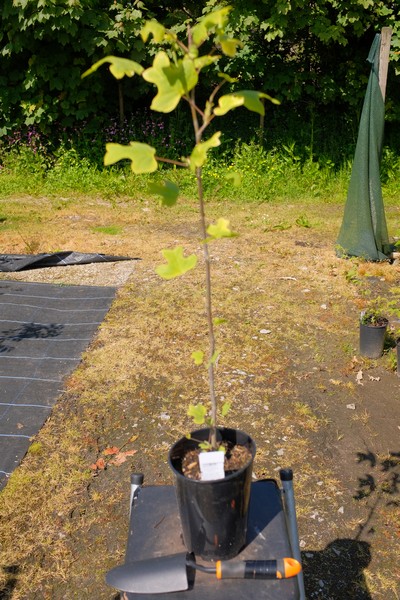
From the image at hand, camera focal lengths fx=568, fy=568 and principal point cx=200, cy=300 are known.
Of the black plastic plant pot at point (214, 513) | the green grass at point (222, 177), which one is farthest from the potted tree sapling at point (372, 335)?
the green grass at point (222, 177)

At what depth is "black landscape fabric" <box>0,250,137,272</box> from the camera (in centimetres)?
676

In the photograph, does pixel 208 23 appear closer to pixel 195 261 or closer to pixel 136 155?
pixel 136 155

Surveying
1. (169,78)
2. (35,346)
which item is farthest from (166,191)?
(35,346)

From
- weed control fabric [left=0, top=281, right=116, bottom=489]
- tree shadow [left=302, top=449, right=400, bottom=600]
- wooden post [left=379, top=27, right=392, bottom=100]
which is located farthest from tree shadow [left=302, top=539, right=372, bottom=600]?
wooden post [left=379, top=27, right=392, bottom=100]

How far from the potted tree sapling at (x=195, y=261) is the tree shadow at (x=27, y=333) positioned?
11.6 feet

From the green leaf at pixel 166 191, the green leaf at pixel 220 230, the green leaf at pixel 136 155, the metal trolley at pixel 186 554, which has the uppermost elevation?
the green leaf at pixel 136 155

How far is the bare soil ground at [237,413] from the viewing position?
2.99m

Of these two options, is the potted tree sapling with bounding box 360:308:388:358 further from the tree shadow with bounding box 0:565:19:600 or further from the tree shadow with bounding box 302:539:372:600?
the tree shadow with bounding box 0:565:19:600

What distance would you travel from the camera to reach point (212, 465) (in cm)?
170

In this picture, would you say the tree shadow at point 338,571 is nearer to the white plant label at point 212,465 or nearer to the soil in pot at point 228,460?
the soil in pot at point 228,460

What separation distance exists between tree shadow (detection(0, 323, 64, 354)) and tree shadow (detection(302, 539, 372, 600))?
3.14m

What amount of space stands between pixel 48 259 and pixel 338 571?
201 inches

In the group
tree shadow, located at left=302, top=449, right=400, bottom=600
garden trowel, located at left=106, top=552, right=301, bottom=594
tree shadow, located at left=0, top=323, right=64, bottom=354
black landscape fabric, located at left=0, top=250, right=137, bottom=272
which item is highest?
garden trowel, located at left=106, top=552, right=301, bottom=594

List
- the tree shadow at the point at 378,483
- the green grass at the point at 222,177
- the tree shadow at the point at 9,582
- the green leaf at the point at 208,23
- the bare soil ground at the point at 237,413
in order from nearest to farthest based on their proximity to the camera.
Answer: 1. the green leaf at the point at 208,23
2. the tree shadow at the point at 9,582
3. the bare soil ground at the point at 237,413
4. the tree shadow at the point at 378,483
5. the green grass at the point at 222,177
